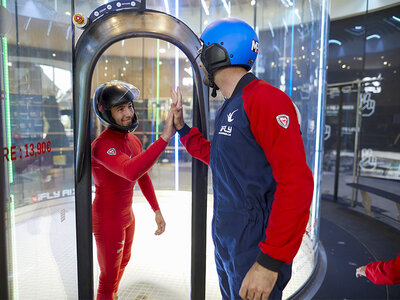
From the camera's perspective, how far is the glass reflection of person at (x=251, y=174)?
102 centimetres

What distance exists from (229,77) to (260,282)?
0.81m

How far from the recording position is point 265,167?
1188 millimetres

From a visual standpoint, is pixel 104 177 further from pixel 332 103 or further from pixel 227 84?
pixel 332 103

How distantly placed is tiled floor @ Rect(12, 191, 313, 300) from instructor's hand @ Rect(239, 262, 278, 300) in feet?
2.98

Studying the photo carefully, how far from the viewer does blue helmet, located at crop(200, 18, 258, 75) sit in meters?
1.27

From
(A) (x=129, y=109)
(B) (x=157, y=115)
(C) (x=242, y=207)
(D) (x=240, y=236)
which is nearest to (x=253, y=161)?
(C) (x=242, y=207)

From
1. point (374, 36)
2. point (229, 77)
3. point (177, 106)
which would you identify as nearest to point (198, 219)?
point (177, 106)

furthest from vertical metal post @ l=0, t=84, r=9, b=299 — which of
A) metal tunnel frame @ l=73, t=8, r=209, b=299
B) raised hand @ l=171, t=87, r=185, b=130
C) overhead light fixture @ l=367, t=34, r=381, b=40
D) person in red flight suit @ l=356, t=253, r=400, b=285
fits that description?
overhead light fixture @ l=367, t=34, r=381, b=40

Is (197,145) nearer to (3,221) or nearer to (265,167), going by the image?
(265,167)

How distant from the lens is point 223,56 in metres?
1.27

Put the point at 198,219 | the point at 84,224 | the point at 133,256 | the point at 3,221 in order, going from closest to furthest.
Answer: the point at 3,221, the point at 84,224, the point at 198,219, the point at 133,256

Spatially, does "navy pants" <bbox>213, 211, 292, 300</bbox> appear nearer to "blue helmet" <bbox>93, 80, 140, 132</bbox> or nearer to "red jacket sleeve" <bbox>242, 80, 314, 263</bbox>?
"red jacket sleeve" <bbox>242, 80, 314, 263</bbox>

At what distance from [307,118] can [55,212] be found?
259 centimetres

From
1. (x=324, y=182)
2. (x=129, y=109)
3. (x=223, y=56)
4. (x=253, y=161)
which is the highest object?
(x=223, y=56)
